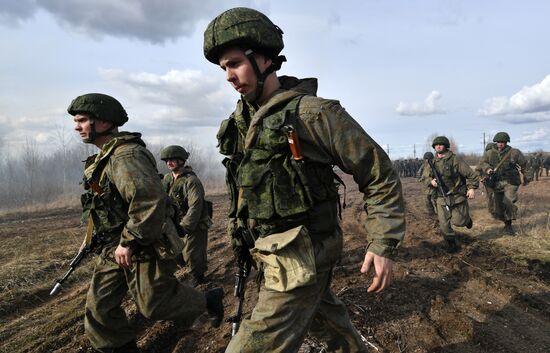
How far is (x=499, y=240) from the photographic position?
8.52 metres

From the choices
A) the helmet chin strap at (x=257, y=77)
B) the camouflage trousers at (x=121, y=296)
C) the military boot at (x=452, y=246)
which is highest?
the helmet chin strap at (x=257, y=77)

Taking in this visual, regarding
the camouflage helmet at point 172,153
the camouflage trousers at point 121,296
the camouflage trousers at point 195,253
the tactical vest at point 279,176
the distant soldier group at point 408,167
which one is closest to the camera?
the tactical vest at point 279,176

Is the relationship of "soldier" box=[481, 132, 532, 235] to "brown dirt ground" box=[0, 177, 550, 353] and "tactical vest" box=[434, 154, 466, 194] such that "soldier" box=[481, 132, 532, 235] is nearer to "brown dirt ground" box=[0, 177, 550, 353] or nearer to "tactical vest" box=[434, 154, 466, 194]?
"brown dirt ground" box=[0, 177, 550, 353]

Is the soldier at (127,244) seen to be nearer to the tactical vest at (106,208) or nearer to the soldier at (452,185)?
the tactical vest at (106,208)

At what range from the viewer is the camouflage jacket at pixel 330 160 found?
1.99m

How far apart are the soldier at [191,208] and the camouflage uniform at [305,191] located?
375cm

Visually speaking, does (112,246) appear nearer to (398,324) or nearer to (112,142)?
(112,142)

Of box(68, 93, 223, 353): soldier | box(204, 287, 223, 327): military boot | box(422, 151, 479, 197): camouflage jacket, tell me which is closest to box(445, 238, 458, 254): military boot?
box(422, 151, 479, 197): camouflage jacket

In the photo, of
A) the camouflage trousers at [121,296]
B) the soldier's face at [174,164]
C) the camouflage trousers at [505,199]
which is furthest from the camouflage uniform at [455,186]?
the camouflage trousers at [121,296]

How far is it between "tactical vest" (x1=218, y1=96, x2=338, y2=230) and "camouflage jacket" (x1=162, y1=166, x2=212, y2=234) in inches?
151

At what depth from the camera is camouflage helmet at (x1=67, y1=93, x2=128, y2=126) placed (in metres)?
3.56

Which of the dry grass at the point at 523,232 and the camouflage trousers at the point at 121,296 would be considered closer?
the camouflage trousers at the point at 121,296

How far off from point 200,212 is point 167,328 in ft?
6.81

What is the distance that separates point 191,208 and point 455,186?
5632 mm
